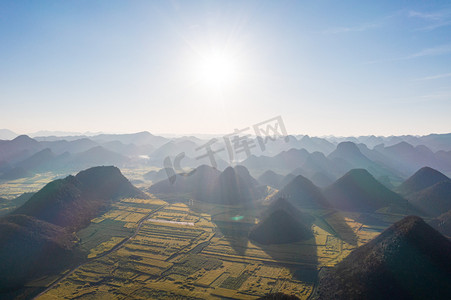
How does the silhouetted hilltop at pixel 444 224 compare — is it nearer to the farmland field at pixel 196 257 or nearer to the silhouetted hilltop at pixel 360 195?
the farmland field at pixel 196 257

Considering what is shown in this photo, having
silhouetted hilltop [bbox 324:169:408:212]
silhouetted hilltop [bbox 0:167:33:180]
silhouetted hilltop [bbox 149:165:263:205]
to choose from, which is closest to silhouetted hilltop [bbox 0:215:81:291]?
silhouetted hilltop [bbox 149:165:263:205]

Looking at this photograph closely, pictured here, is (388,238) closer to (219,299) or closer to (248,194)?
(219,299)

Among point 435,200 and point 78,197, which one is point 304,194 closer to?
point 435,200

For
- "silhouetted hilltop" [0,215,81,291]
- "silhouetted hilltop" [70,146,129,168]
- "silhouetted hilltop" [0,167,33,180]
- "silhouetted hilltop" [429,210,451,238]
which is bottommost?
"silhouetted hilltop" [429,210,451,238]

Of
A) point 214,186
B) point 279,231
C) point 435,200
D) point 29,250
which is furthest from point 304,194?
point 29,250

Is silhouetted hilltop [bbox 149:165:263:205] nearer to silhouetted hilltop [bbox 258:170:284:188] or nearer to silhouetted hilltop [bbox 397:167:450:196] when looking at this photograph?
silhouetted hilltop [bbox 258:170:284:188]

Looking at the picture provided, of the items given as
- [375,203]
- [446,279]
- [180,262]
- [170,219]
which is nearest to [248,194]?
[170,219]

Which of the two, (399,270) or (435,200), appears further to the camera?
(435,200)
